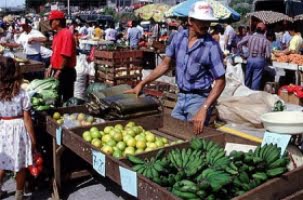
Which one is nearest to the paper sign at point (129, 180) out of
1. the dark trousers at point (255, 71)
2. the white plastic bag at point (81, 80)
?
the white plastic bag at point (81, 80)

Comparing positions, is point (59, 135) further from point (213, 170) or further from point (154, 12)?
point (154, 12)

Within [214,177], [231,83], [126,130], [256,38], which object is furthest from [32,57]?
[214,177]

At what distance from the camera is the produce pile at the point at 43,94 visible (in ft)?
16.2

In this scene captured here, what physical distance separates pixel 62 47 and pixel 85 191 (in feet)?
7.72

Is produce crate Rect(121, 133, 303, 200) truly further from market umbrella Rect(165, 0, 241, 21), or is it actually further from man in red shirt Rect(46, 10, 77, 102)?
market umbrella Rect(165, 0, 241, 21)

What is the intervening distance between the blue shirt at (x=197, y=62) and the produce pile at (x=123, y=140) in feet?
1.98

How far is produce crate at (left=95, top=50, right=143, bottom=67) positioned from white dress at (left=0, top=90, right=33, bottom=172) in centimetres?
531

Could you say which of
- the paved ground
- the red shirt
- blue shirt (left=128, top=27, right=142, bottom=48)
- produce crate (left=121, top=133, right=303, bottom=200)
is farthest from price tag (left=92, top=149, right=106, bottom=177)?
blue shirt (left=128, top=27, right=142, bottom=48)

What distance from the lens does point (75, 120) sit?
4637 mm

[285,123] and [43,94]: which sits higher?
[285,123]

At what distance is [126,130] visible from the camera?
4.14 metres

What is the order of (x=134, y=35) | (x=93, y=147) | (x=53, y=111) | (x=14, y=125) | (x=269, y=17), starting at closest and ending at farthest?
(x=93, y=147) < (x=14, y=125) < (x=53, y=111) < (x=269, y=17) < (x=134, y=35)

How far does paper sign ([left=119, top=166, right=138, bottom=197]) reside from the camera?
2811 millimetres

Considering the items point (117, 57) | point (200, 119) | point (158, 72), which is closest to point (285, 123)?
point (200, 119)
